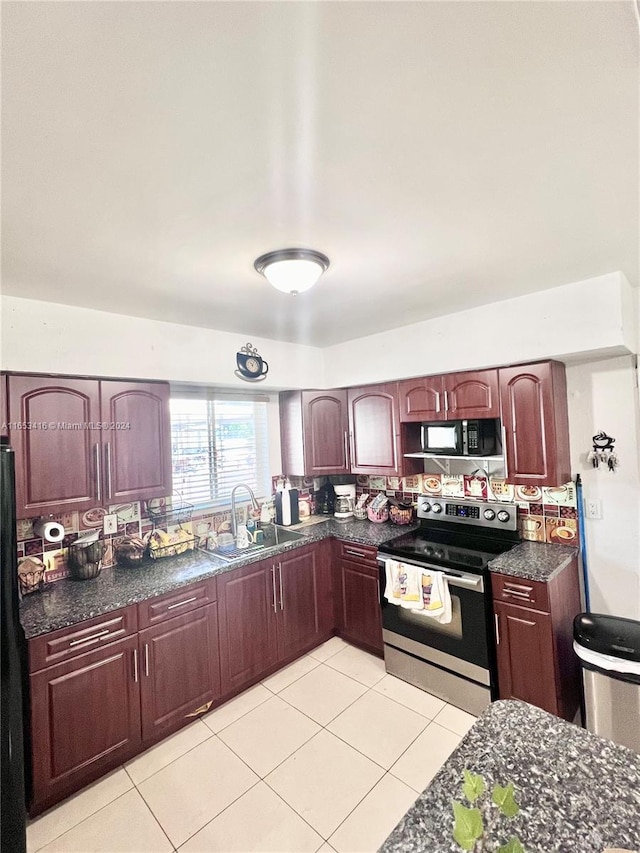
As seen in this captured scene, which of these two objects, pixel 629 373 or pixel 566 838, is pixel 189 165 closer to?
pixel 566 838

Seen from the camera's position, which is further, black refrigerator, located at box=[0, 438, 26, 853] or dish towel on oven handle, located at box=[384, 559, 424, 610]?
dish towel on oven handle, located at box=[384, 559, 424, 610]

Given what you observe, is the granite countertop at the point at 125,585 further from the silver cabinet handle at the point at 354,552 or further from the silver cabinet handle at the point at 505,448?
the silver cabinet handle at the point at 505,448

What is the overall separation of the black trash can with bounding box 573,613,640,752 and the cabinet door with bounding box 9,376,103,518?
2.72 meters

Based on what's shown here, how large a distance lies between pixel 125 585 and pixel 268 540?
1.14m

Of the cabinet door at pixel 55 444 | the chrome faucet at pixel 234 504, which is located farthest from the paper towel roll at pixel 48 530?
the chrome faucet at pixel 234 504

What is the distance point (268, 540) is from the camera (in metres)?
3.15

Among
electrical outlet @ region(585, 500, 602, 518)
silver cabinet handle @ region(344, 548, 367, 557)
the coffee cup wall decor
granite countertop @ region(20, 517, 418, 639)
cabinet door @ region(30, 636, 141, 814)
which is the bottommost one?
cabinet door @ region(30, 636, 141, 814)

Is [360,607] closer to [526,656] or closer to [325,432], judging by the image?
[526,656]

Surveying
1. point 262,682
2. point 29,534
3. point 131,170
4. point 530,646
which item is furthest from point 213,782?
point 131,170

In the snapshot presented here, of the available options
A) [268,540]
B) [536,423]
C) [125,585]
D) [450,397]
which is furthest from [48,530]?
[536,423]

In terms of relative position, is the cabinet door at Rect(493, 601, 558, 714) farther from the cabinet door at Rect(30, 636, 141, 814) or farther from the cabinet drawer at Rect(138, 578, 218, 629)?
the cabinet door at Rect(30, 636, 141, 814)

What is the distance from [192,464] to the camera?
310cm

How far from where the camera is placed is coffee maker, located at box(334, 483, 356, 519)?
3.62 m

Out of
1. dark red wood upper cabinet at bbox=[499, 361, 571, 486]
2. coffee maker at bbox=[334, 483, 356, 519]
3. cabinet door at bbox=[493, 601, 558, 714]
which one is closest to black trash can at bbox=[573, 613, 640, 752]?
cabinet door at bbox=[493, 601, 558, 714]
